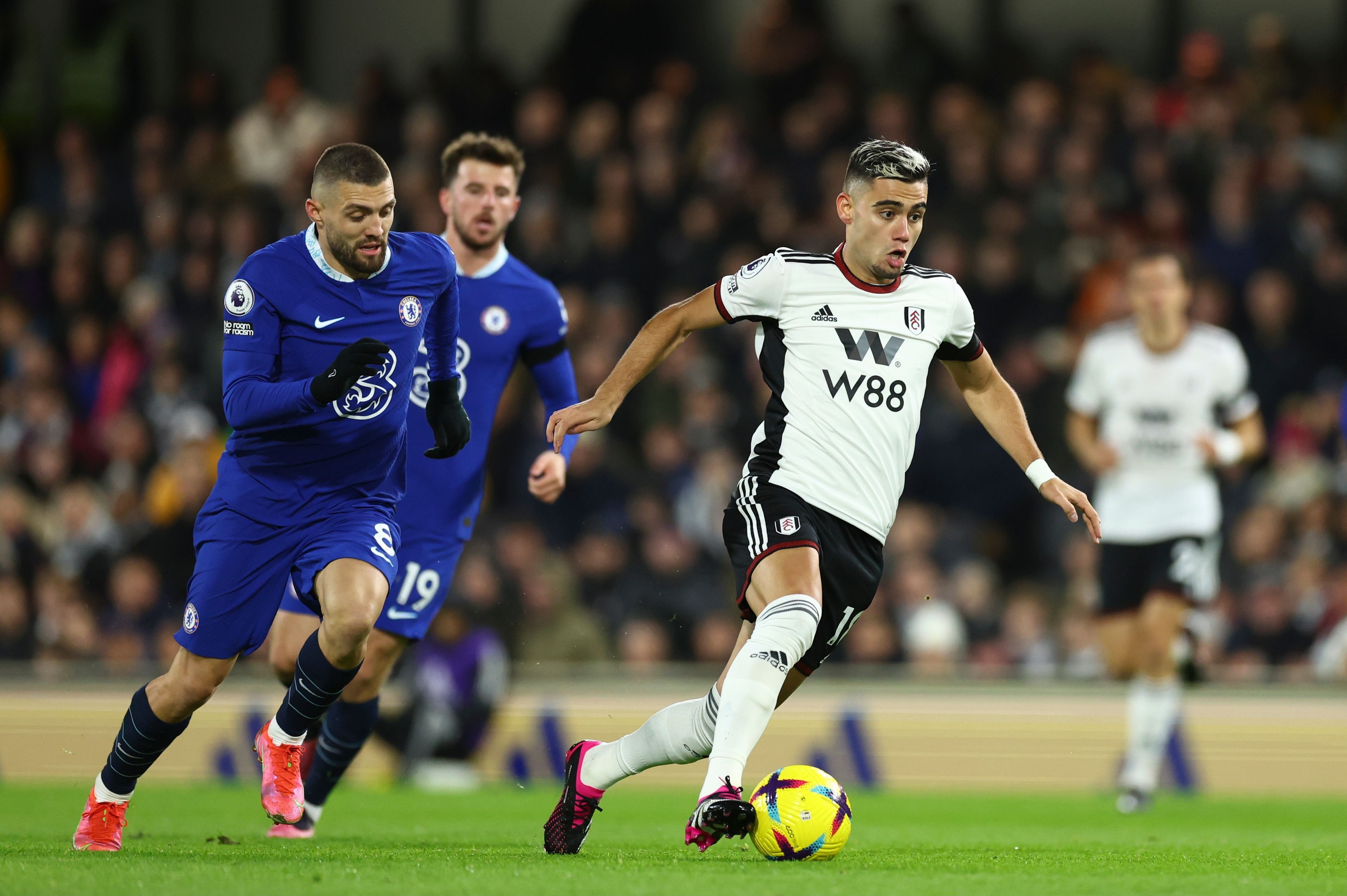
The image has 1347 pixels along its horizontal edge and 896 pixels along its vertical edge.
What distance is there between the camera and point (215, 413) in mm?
13828

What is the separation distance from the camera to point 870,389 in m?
5.87

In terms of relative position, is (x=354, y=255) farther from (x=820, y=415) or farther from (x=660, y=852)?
(x=660, y=852)

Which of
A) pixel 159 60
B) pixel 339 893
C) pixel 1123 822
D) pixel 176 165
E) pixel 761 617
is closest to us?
pixel 339 893

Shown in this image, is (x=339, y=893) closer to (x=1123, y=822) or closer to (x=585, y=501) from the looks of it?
(x=1123, y=822)

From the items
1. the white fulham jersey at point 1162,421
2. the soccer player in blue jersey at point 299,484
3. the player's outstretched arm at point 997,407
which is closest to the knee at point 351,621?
the soccer player in blue jersey at point 299,484

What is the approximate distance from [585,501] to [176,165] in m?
6.09

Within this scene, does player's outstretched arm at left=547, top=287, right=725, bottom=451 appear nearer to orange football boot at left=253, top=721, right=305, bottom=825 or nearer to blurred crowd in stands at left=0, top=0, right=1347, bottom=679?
orange football boot at left=253, top=721, right=305, bottom=825

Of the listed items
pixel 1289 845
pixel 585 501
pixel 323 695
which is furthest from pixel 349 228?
pixel 585 501

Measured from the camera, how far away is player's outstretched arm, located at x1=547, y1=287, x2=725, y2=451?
5723 millimetres

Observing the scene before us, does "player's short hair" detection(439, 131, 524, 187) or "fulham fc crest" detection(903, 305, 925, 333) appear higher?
"player's short hair" detection(439, 131, 524, 187)

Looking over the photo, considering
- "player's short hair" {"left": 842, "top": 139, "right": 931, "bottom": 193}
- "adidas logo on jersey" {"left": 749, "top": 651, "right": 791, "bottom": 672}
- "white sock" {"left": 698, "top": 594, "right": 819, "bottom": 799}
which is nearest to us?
"white sock" {"left": 698, "top": 594, "right": 819, "bottom": 799}

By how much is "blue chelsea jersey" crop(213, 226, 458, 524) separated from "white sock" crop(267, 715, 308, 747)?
2.47 feet

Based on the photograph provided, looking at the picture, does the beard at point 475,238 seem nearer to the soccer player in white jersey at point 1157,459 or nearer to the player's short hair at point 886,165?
the player's short hair at point 886,165

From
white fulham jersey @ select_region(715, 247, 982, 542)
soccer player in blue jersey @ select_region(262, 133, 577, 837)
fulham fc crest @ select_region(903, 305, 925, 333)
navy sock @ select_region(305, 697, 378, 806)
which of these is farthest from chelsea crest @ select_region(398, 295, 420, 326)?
navy sock @ select_region(305, 697, 378, 806)
